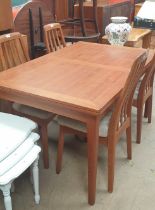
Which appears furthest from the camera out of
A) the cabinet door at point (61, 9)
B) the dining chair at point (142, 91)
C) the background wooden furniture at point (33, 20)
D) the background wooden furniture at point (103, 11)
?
the cabinet door at point (61, 9)

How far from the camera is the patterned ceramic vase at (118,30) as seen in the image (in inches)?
113

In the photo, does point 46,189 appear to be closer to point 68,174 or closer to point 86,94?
point 68,174

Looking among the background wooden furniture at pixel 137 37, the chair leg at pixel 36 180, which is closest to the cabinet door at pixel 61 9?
the background wooden furniture at pixel 137 37

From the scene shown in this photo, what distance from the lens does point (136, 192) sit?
1.83 metres

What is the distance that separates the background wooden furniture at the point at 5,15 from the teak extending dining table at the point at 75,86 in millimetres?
605

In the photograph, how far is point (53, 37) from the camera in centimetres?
271

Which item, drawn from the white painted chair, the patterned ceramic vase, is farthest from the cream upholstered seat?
the patterned ceramic vase

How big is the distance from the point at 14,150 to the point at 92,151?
441 millimetres

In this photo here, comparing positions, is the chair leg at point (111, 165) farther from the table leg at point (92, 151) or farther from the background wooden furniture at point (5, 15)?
the background wooden furniture at point (5, 15)

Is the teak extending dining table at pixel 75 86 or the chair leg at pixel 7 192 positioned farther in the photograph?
the teak extending dining table at pixel 75 86

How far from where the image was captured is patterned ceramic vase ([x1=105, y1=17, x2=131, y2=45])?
2.88 meters

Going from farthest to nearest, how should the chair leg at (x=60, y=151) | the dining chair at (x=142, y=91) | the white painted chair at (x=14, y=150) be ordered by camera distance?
the dining chair at (x=142, y=91)
the chair leg at (x=60, y=151)
the white painted chair at (x=14, y=150)

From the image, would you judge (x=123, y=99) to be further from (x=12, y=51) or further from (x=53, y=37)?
(x=53, y=37)

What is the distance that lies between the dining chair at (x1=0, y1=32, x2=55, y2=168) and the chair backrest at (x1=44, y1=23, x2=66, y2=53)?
0.36 metres
